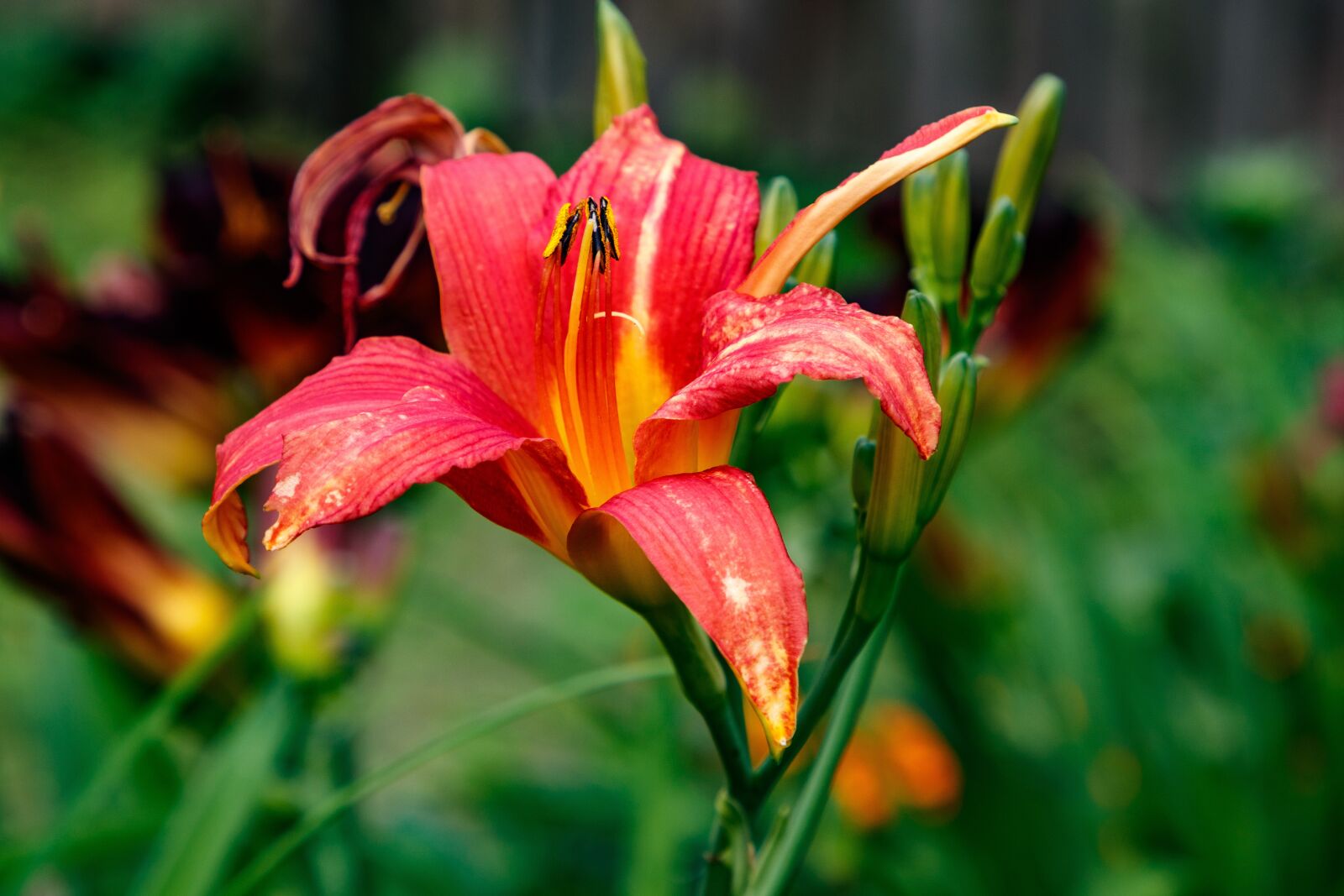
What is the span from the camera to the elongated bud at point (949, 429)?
37cm

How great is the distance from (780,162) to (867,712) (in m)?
2.52

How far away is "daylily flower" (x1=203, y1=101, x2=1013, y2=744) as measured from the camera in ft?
0.95

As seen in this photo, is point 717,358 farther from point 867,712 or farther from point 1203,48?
point 1203,48

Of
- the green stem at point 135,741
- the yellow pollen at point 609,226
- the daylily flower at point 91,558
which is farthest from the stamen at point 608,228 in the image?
the daylily flower at point 91,558

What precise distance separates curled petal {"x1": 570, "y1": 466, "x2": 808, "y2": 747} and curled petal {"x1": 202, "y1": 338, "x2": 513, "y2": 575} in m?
0.06

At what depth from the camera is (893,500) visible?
1.18ft

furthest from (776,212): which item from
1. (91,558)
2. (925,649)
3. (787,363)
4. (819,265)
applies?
(925,649)

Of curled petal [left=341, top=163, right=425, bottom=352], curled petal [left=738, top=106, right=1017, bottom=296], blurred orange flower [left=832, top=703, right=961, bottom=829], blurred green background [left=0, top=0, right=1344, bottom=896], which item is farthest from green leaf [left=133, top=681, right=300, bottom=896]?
blurred orange flower [left=832, top=703, right=961, bottom=829]

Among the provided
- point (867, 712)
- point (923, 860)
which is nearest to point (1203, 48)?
point (867, 712)

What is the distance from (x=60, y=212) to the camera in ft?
10.2

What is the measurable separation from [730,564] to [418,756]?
0.22 metres

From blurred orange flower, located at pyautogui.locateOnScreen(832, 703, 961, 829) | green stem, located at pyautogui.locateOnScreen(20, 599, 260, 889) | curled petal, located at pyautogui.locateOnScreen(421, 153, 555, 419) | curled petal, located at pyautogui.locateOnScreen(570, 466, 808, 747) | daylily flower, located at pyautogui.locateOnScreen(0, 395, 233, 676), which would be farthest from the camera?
blurred orange flower, located at pyautogui.locateOnScreen(832, 703, 961, 829)

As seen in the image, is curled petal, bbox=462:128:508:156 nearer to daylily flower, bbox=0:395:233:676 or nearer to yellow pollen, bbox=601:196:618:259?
yellow pollen, bbox=601:196:618:259

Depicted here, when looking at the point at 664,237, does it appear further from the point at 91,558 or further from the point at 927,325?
the point at 91,558
